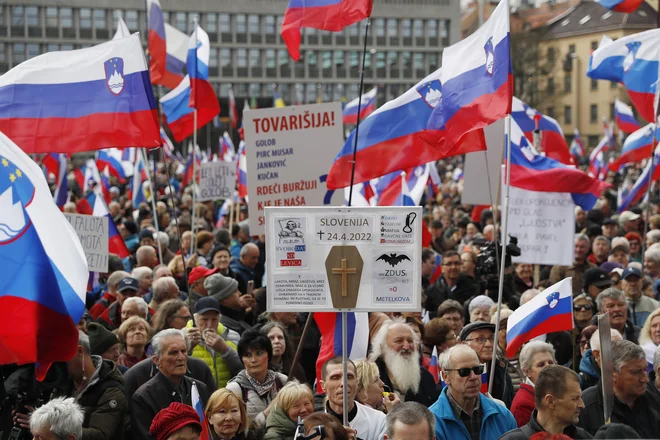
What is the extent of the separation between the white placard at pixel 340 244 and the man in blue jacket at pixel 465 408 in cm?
37

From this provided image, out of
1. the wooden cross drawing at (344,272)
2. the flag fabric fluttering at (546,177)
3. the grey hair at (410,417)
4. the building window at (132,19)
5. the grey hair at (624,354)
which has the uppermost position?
the building window at (132,19)

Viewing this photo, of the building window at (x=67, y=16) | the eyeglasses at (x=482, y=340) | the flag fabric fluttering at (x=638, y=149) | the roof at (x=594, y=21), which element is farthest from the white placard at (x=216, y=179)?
the building window at (x=67, y=16)

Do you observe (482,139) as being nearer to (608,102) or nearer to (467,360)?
(467,360)

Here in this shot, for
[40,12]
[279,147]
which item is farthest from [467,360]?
[40,12]

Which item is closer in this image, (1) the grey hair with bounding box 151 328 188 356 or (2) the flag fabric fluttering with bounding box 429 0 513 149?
(1) the grey hair with bounding box 151 328 188 356

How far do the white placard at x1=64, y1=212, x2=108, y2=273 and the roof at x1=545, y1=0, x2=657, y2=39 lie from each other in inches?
3189

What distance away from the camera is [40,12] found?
89.8m

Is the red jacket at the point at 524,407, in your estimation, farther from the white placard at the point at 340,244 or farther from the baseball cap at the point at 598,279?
the baseball cap at the point at 598,279

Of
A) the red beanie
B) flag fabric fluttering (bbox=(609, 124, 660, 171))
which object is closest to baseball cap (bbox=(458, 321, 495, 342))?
the red beanie

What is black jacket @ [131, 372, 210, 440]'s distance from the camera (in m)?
6.38

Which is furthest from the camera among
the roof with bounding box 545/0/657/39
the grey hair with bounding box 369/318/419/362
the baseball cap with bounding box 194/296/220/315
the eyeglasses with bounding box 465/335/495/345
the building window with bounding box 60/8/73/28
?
the roof with bounding box 545/0/657/39

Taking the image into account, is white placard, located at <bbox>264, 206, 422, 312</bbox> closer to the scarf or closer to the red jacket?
the red jacket

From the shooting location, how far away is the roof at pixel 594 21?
9125 centimetres

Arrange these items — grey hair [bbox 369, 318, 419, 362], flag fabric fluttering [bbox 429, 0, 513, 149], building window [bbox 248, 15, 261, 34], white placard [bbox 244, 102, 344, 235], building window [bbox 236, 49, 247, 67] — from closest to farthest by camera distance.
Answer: grey hair [bbox 369, 318, 419, 362]
flag fabric fluttering [bbox 429, 0, 513, 149]
white placard [bbox 244, 102, 344, 235]
building window [bbox 248, 15, 261, 34]
building window [bbox 236, 49, 247, 67]
